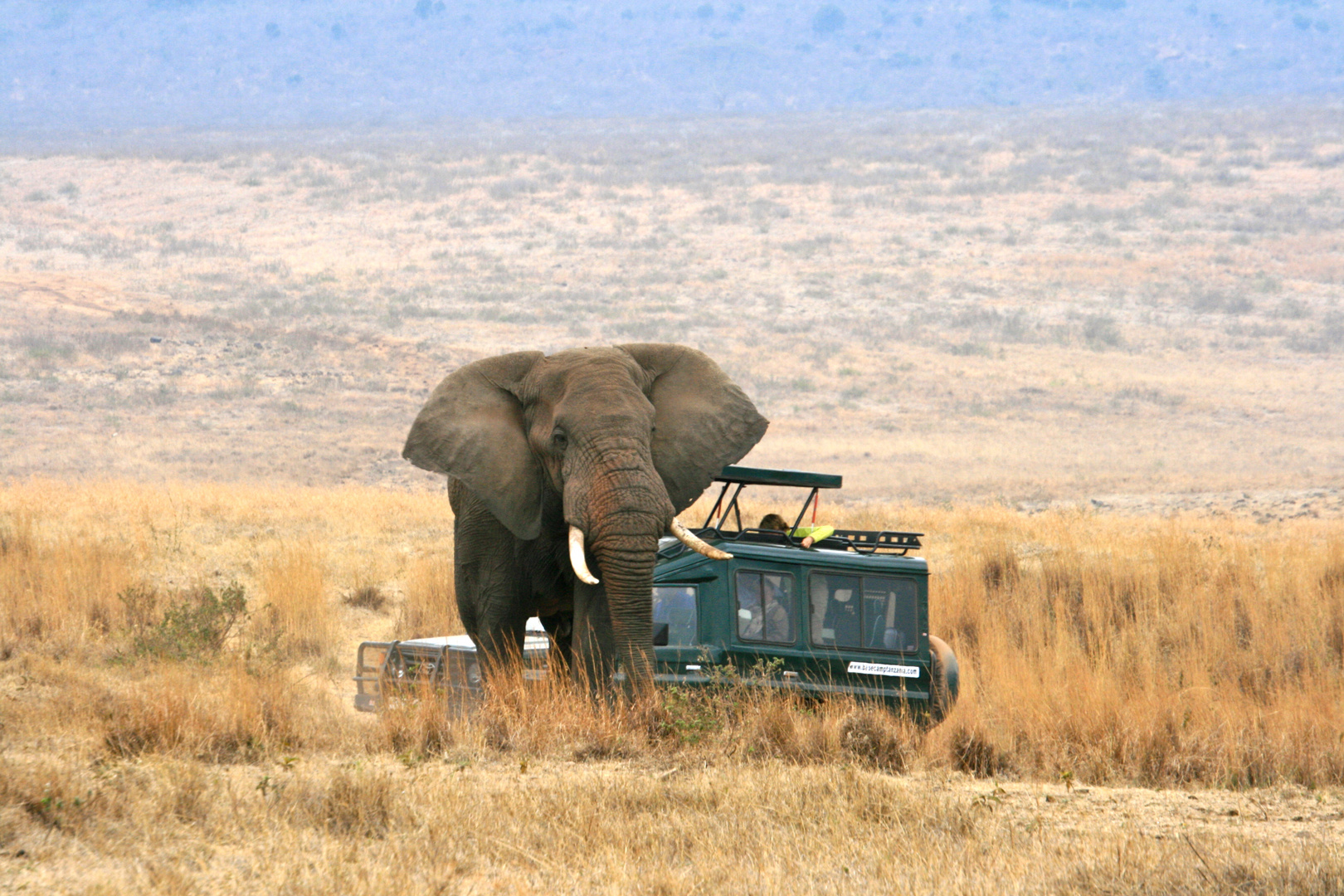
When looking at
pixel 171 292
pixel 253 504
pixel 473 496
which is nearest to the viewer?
pixel 473 496

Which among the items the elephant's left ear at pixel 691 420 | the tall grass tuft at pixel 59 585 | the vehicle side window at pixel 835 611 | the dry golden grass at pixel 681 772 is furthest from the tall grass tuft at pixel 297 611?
the elephant's left ear at pixel 691 420

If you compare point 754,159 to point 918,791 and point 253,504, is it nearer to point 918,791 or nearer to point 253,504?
point 253,504

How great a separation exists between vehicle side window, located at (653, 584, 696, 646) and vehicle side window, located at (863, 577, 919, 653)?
1219 millimetres

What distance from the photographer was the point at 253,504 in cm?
1922

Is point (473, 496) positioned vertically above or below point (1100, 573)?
above

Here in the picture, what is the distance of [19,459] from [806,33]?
533 feet

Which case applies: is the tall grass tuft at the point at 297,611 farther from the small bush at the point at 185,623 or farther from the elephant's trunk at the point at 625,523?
the elephant's trunk at the point at 625,523

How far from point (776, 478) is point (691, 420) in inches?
63.6

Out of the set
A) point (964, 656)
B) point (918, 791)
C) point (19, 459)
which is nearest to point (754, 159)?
point (19, 459)

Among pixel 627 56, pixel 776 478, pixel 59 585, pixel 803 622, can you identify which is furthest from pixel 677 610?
pixel 627 56

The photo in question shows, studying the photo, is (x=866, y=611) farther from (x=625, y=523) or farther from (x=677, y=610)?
(x=625, y=523)

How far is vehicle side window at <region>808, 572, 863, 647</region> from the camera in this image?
9.48 m

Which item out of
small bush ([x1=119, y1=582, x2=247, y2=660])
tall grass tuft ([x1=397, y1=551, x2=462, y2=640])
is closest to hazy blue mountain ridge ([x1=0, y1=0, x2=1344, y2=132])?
tall grass tuft ([x1=397, y1=551, x2=462, y2=640])

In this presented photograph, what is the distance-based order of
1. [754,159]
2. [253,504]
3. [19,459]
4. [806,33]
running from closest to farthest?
[253,504] < [19,459] < [754,159] < [806,33]
